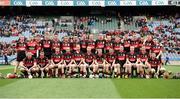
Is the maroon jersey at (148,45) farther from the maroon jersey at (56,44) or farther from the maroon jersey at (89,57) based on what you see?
the maroon jersey at (56,44)

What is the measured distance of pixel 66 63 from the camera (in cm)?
1692

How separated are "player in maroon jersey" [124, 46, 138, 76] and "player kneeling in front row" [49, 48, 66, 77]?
259 cm

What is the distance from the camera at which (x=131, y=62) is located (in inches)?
669

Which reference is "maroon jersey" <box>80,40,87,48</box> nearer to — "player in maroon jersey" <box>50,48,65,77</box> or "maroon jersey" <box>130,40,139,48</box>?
"player in maroon jersey" <box>50,48,65,77</box>

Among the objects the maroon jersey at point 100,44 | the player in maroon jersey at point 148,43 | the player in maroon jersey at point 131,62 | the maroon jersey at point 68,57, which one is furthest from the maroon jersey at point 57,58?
the player in maroon jersey at point 148,43

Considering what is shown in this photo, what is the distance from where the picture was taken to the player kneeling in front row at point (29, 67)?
16547 millimetres

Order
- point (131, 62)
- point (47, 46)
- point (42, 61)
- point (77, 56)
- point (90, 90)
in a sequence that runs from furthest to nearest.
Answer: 1. point (47, 46)
2. point (131, 62)
3. point (77, 56)
4. point (42, 61)
5. point (90, 90)

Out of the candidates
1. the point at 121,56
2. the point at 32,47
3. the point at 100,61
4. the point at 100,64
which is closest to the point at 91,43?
the point at 100,61

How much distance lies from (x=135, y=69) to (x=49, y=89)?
565 centimetres

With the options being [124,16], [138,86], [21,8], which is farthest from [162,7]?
[138,86]

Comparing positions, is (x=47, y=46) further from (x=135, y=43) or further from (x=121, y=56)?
(x=135, y=43)

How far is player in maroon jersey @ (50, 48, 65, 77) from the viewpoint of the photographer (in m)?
16.6

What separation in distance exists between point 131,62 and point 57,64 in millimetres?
3092

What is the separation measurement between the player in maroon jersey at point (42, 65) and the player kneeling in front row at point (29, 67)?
0.67ft
